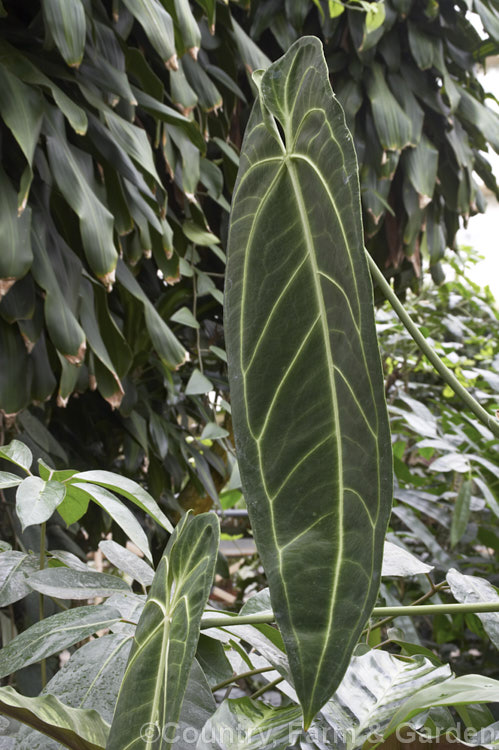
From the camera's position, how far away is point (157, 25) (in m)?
0.86

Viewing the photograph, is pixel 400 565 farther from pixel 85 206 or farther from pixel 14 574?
pixel 85 206

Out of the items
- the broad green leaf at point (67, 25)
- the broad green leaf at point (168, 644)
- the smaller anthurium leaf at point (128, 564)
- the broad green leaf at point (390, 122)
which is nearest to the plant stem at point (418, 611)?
the broad green leaf at point (168, 644)

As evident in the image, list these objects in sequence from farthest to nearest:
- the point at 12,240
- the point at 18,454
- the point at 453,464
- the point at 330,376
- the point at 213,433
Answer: the point at 213,433, the point at 453,464, the point at 12,240, the point at 18,454, the point at 330,376

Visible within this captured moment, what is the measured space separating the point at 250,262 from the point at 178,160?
0.99 metres

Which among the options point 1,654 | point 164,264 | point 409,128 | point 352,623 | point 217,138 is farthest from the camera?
point 409,128

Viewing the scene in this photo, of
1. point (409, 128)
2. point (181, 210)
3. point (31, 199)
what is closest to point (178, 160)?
point (181, 210)

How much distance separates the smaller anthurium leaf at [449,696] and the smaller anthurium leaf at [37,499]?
0.17 metres

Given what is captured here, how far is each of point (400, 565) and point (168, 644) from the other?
17cm

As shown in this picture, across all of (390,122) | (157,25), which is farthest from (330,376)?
(390,122)

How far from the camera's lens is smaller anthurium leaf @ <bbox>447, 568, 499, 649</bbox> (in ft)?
1.05

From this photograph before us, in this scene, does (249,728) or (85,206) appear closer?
(249,728)

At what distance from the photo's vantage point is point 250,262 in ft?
0.63

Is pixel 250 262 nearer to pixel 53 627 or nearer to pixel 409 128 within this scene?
pixel 53 627

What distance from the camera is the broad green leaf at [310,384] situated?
155 millimetres
